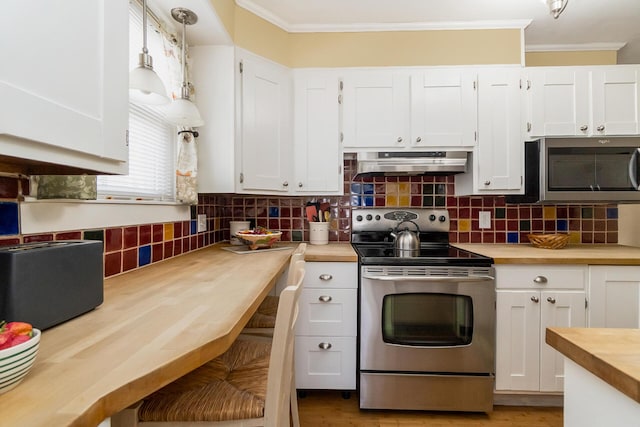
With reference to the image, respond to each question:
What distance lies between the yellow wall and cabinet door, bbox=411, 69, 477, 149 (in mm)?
773

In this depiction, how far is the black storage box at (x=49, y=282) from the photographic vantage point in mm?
679

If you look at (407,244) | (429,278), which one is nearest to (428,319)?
(429,278)

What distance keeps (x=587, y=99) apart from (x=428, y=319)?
1842 millimetres

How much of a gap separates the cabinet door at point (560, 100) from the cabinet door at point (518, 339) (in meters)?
1.16

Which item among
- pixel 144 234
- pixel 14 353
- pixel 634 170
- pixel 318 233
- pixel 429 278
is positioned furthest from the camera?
pixel 318 233

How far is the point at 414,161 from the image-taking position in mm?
2178

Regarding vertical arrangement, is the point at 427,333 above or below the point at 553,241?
below

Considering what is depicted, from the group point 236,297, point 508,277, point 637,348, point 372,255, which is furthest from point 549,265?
point 236,297

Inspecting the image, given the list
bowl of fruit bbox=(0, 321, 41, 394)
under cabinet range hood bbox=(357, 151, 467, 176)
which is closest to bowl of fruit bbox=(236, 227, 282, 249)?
under cabinet range hood bbox=(357, 151, 467, 176)

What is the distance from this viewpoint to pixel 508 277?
1.88 metres

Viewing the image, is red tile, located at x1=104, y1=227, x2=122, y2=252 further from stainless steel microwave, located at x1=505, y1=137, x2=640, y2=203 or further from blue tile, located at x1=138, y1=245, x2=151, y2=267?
stainless steel microwave, located at x1=505, y1=137, x2=640, y2=203

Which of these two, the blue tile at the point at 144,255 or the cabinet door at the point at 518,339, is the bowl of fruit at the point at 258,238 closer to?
the blue tile at the point at 144,255

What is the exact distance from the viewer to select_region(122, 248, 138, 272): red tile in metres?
1.40

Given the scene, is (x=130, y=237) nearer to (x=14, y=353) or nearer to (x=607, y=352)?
(x=14, y=353)
